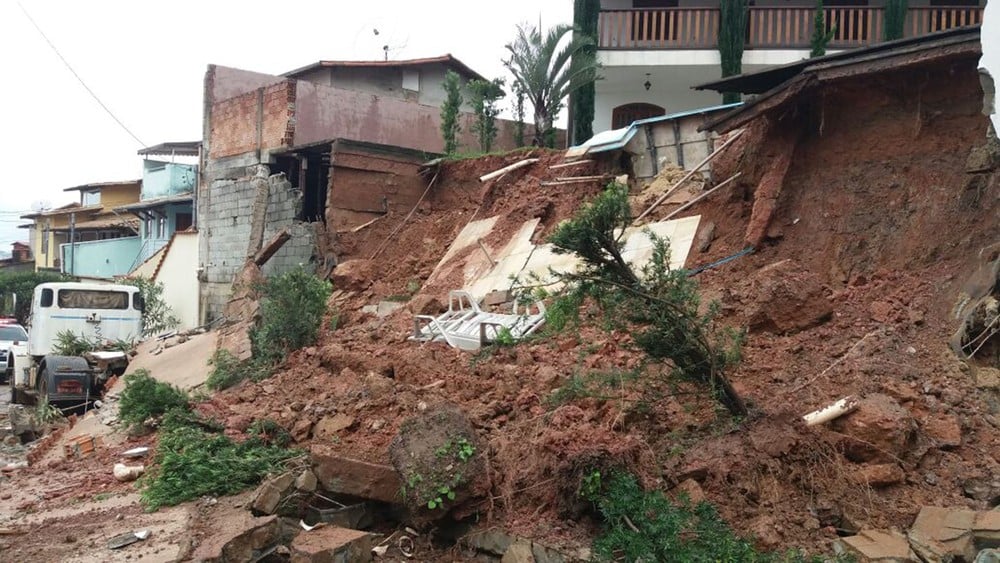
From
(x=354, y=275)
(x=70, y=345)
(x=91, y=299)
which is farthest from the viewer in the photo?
(x=354, y=275)

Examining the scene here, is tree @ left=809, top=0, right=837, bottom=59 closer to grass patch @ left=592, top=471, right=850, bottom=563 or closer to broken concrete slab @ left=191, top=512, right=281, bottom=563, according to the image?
grass patch @ left=592, top=471, right=850, bottom=563

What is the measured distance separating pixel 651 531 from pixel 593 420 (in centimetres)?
151

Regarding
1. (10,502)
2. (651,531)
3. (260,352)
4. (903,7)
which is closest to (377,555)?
(651,531)

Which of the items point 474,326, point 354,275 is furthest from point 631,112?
point 474,326

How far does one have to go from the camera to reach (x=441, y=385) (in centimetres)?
852

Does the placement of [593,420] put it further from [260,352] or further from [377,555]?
[260,352]

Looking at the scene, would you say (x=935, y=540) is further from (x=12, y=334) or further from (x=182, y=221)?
(x=182, y=221)

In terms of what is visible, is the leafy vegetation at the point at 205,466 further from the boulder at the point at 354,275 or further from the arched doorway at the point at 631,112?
the arched doorway at the point at 631,112

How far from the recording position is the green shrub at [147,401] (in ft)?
30.2

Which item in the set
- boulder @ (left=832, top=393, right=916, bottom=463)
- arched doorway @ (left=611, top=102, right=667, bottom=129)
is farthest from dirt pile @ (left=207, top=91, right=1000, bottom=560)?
arched doorway @ (left=611, top=102, right=667, bottom=129)

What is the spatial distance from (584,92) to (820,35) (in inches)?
200

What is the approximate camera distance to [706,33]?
18.6 metres

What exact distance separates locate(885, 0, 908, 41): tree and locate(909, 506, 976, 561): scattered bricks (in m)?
14.3

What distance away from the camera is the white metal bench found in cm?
977
